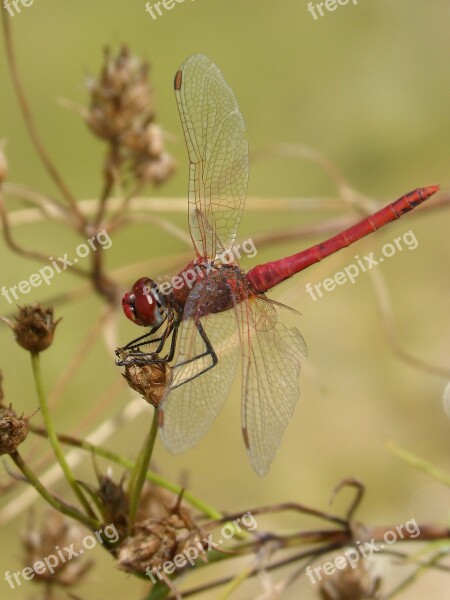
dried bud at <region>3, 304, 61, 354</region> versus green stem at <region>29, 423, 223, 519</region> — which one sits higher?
dried bud at <region>3, 304, 61, 354</region>

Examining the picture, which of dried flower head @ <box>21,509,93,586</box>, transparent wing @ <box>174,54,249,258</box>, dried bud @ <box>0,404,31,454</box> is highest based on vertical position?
transparent wing @ <box>174,54,249,258</box>

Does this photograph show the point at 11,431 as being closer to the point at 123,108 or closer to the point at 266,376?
the point at 266,376

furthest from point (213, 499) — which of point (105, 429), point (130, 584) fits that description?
point (105, 429)

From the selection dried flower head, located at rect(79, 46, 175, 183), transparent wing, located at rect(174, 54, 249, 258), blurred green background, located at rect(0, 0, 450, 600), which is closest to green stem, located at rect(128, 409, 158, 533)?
transparent wing, located at rect(174, 54, 249, 258)

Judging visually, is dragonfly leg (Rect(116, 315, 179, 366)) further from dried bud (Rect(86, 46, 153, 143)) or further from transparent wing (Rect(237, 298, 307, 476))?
dried bud (Rect(86, 46, 153, 143))

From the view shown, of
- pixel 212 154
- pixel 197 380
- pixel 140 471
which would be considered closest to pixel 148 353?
pixel 197 380

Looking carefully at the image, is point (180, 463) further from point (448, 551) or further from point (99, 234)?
point (448, 551)

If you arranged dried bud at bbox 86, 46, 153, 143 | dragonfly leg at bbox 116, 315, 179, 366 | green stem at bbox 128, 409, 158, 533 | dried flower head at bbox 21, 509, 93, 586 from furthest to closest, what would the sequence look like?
dried bud at bbox 86, 46, 153, 143 → dried flower head at bbox 21, 509, 93, 586 → dragonfly leg at bbox 116, 315, 179, 366 → green stem at bbox 128, 409, 158, 533

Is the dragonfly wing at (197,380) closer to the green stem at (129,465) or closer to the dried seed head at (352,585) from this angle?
the green stem at (129,465)
